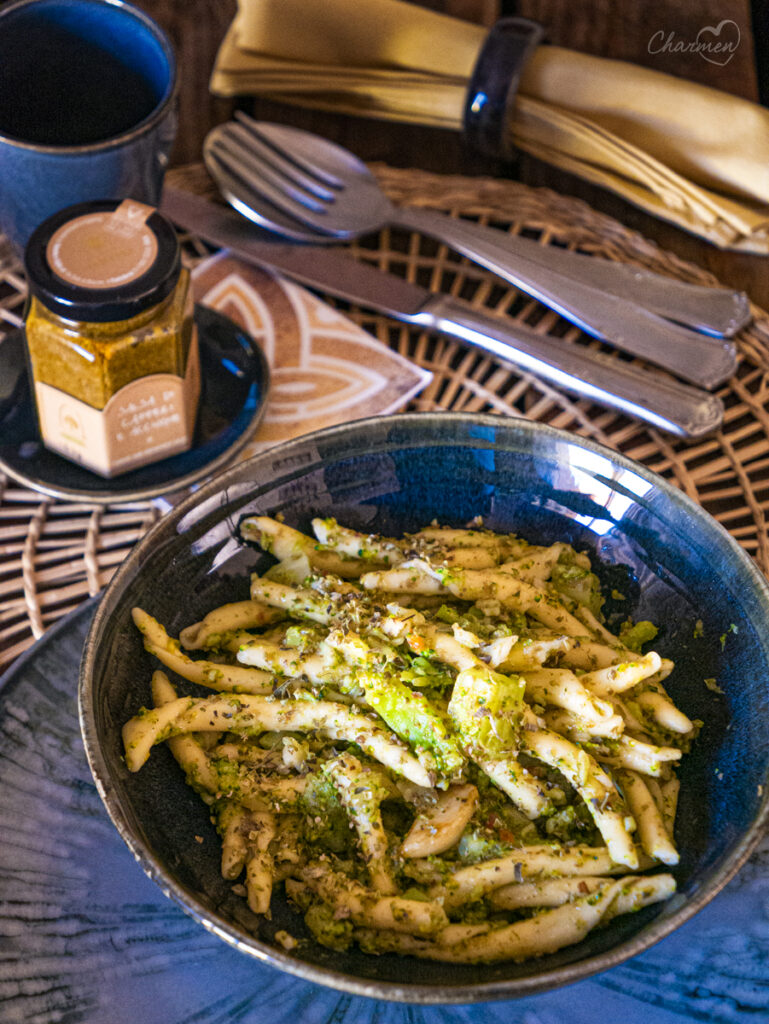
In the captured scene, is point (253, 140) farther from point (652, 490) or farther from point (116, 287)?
point (652, 490)

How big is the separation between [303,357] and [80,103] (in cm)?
45

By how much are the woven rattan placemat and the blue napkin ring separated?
9 cm

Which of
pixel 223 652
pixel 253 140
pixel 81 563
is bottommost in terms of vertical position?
pixel 81 563

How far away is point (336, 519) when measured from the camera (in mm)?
1130

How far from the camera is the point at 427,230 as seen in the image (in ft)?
5.13

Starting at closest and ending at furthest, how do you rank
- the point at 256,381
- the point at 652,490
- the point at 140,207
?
1. the point at 652,490
2. the point at 140,207
3. the point at 256,381

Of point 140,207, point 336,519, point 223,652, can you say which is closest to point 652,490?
point 336,519

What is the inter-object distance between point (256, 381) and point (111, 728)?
1.93 ft

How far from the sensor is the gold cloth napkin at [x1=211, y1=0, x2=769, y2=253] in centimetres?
164

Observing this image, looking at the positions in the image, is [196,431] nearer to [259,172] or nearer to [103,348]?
[103,348]
